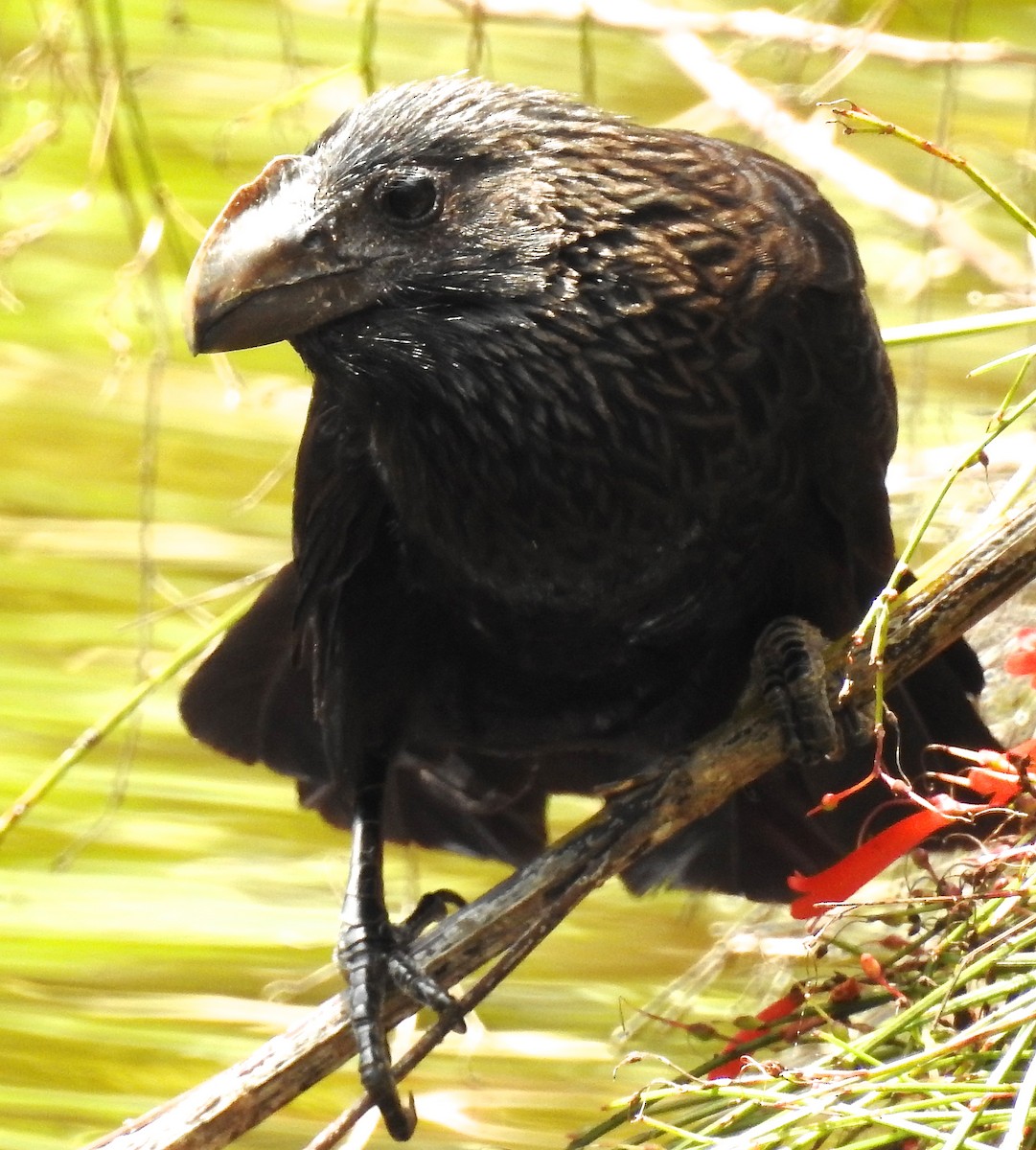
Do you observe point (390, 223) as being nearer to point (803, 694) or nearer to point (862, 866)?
point (803, 694)

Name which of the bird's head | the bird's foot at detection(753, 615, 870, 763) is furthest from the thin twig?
the bird's foot at detection(753, 615, 870, 763)

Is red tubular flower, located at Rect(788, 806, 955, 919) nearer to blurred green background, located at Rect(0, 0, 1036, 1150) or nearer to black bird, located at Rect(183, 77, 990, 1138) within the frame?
black bird, located at Rect(183, 77, 990, 1138)

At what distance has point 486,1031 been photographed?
8.46 ft

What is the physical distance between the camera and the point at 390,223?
5.61 feet

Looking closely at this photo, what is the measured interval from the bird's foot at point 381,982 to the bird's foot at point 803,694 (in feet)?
1.34

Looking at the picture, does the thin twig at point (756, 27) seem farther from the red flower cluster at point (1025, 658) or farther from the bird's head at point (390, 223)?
the red flower cluster at point (1025, 658)

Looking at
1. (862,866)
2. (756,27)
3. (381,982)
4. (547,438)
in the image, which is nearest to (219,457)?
(756,27)

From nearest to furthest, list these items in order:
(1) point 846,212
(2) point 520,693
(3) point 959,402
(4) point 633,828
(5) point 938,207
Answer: (4) point 633,828, (2) point 520,693, (5) point 938,207, (3) point 959,402, (1) point 846,212

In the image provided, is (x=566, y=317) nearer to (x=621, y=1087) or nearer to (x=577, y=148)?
(x=577, y=148)

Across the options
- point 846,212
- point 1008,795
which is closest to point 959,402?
point 846,212

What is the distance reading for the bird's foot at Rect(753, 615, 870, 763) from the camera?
179 centimetres

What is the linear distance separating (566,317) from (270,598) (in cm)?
72

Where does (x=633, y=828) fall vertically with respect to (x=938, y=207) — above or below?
below

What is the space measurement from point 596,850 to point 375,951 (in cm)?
49
